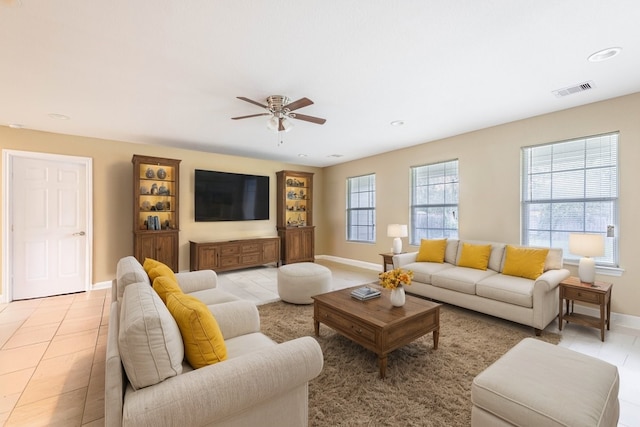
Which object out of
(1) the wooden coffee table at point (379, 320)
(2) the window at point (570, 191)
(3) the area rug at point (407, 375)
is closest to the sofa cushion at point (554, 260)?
(2) the window at point (570, 191)

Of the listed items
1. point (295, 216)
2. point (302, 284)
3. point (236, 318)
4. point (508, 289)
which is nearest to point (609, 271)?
point (508, 289)

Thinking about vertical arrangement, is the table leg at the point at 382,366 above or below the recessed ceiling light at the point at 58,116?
below

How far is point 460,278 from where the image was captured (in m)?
3.56

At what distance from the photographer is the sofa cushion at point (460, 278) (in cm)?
345

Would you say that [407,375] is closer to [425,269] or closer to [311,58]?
[425,269]

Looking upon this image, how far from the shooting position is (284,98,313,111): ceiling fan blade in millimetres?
2730

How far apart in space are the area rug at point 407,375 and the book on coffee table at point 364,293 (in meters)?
0.45

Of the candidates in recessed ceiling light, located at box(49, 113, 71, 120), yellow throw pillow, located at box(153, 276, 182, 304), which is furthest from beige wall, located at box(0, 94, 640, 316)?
yellow throw pillow, located at box(153, 276, 182, 304)

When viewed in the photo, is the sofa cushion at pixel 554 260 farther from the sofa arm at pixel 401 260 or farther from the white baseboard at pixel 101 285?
the white baseboard at pixel 101 285

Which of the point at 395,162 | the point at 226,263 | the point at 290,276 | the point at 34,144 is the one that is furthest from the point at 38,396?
the point at 395,162

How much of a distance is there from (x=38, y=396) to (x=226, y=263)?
141 inches

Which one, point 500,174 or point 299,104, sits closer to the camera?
point 299,104

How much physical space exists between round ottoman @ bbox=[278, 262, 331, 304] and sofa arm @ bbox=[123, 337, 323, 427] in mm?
2321

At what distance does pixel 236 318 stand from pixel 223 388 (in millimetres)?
866
